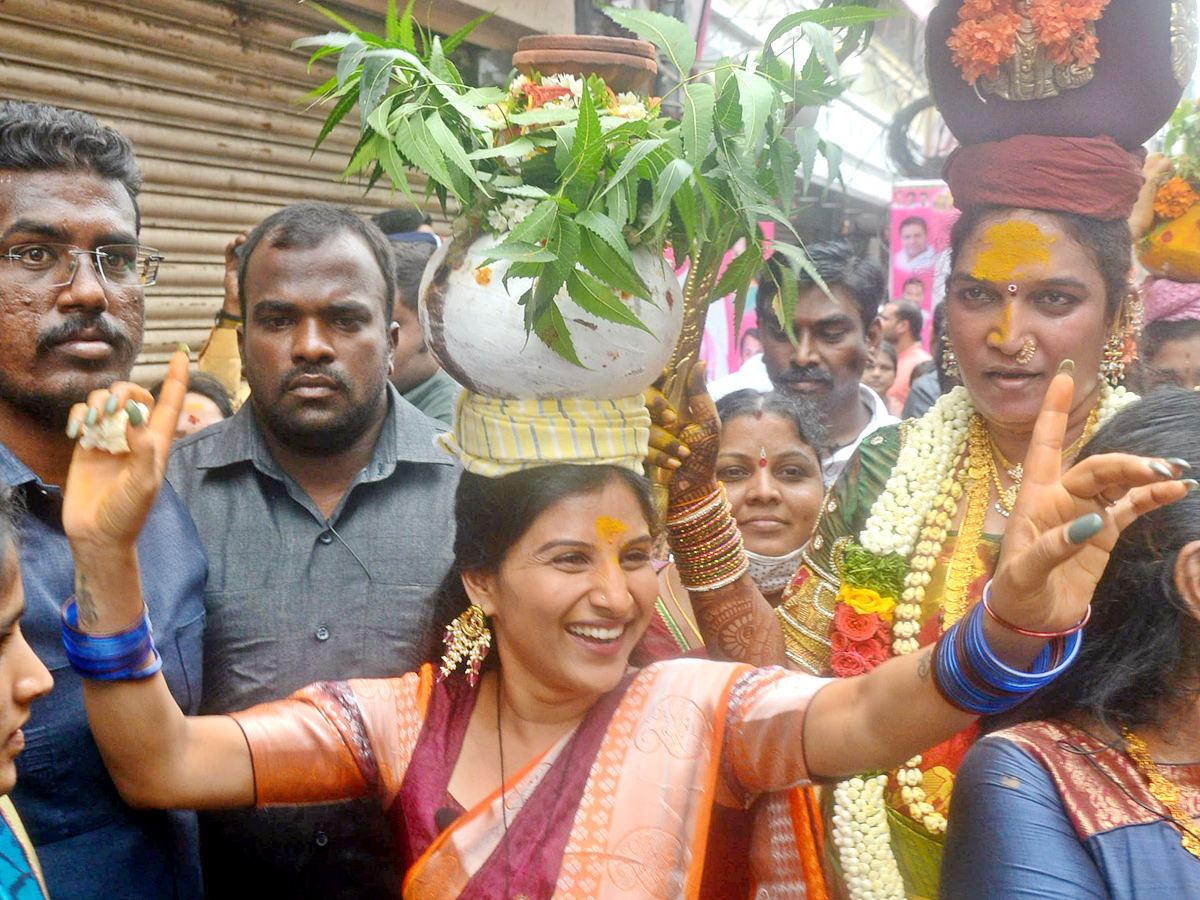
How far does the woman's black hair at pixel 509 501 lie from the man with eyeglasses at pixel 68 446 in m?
0.65

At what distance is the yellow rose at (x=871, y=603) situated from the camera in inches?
98.3

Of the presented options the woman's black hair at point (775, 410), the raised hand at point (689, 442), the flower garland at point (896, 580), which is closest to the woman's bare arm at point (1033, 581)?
the raised hand at point (689, 442)

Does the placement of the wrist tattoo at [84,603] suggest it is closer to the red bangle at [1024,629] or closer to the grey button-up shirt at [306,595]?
the grey button-up shirt at [306,595]

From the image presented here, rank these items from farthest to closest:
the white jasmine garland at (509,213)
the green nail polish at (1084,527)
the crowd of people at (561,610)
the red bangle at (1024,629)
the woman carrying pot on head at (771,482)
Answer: the woman carrying pot on head at (771,482) → the white jasmine garland at (509,213) → the crowd of people at (561,610) → the red bangle at (1024,629) → the green nail polish at (1084,527)

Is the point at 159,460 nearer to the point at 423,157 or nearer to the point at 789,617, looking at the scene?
the point at 423,157

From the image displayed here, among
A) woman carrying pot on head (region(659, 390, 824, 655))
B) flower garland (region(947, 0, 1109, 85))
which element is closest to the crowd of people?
flower garland (region(947, 0, 1109, 85))

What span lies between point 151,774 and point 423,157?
1.10m

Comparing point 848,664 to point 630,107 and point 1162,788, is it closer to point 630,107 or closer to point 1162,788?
point 1162,788

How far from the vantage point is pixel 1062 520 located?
1.55 metres

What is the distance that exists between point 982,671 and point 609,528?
663 mm

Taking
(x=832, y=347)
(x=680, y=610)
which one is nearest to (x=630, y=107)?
(x=680, y=610)

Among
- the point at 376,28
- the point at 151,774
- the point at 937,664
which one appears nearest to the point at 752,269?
the point at 937,664

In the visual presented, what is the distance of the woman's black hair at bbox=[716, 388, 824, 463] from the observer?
3.57 metres

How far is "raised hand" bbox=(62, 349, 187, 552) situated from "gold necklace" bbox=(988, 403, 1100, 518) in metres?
1.79
